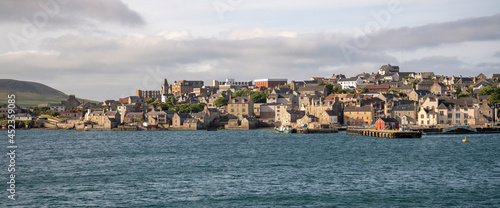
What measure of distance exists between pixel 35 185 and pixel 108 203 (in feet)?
29.6

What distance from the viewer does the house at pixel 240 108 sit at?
5782 inches

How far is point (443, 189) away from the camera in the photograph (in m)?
35.5

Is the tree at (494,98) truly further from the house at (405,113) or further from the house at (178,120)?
the house at (178,120)

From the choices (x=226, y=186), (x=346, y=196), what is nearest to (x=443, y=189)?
(x=346, y=196)

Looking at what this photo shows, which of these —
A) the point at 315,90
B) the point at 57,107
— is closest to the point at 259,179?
the point at 315,90

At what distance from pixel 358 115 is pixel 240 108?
114 feet

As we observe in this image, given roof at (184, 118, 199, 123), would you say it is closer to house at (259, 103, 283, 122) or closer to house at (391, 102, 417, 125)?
house at (259, 103, 283, 122)

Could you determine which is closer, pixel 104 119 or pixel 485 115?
pixel 485 115

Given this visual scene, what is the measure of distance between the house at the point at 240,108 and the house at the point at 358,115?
28940 mm

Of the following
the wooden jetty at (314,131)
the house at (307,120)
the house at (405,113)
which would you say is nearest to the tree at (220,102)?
the house at (307,120)

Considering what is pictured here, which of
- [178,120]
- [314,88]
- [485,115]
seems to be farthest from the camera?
[314,88]

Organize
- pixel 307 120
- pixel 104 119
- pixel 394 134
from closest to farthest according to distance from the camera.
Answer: pixel 394 134
pixel 307 120
pixel 104 119

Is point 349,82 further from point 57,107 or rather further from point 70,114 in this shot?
point 57,107

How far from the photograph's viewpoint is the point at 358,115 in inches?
5025
